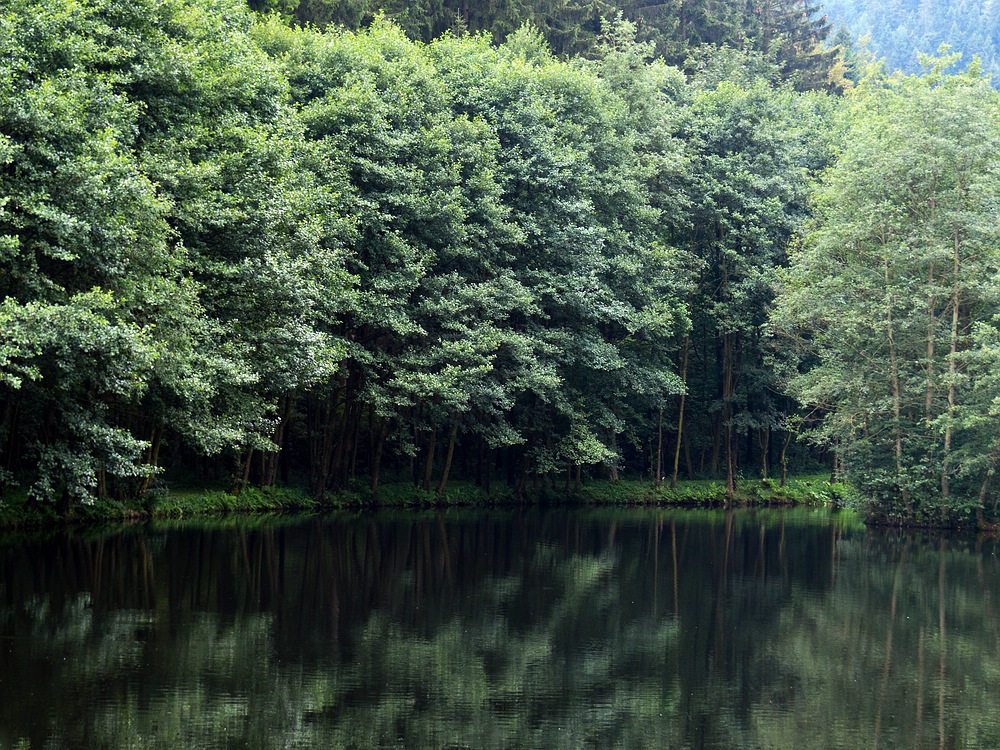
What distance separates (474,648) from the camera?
1594 cm

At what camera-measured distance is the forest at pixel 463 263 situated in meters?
26.9

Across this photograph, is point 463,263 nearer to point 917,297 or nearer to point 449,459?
point 449,459

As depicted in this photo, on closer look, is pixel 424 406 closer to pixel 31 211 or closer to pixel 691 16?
pixel 31 211

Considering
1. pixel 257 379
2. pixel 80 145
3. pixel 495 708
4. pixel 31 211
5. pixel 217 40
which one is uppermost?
pixel 217 40

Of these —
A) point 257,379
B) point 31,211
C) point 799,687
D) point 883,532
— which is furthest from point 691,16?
point 799,687

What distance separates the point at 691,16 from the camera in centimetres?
8562

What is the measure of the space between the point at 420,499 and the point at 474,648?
3096cm

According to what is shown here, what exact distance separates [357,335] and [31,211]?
20.7m

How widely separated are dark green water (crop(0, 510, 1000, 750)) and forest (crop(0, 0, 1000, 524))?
213 inches

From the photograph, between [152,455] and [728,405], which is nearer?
[152,455]

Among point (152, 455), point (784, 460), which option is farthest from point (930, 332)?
point (152, 455)

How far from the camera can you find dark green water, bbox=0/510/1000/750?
38.5 feet

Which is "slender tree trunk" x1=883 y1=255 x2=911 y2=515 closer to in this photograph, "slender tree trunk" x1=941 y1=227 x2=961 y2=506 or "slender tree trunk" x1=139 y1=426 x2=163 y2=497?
"slender tree trunk" x1=941 y1=227 x2=961 y2=506

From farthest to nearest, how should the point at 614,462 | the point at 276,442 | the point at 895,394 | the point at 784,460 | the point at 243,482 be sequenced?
the point at 784,460
the point at 614,462
the point at 276,442
the point at 895,394
the point at 243,482
